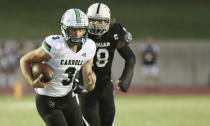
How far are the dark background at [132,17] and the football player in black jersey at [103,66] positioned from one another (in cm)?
1760

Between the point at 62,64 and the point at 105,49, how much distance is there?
3.56 feet

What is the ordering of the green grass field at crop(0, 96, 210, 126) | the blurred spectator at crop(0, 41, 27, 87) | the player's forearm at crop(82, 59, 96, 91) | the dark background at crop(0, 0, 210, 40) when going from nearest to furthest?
the player's forearm at crop(82, 59, 96, 91)
the green grass field at crop(0, 96, 210, 126)
the blurred spectator at crop(0, 41, 27, 87)
the dark background at crop(0, 0, 210, 40)

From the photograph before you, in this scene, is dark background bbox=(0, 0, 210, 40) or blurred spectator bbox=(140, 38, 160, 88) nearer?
blurred spectator bbox=(140, 38, 160, 88)

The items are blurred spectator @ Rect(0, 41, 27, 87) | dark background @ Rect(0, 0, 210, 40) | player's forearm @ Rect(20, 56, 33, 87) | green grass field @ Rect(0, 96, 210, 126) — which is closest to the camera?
player's forearm @ Rect(20, 56, 33, 87)

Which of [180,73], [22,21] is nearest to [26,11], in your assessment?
[22,21]

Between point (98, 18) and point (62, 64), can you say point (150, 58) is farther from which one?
point (62, 64)

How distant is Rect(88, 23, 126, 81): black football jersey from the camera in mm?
7074

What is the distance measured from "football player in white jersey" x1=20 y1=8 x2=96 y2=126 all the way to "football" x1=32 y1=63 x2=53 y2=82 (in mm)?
47

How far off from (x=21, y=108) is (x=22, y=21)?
1385 centimetres

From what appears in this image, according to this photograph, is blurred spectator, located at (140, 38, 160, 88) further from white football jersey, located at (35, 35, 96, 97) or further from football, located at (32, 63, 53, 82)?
football, located at (32, 63, 53, 82)

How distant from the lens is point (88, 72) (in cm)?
634

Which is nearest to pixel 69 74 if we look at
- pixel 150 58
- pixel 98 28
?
pixel 98 28

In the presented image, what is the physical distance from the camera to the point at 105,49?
23.3ft

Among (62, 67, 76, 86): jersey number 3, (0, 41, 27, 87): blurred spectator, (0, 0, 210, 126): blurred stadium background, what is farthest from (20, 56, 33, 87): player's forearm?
(0, 41, 27, 87): blurred spectator
